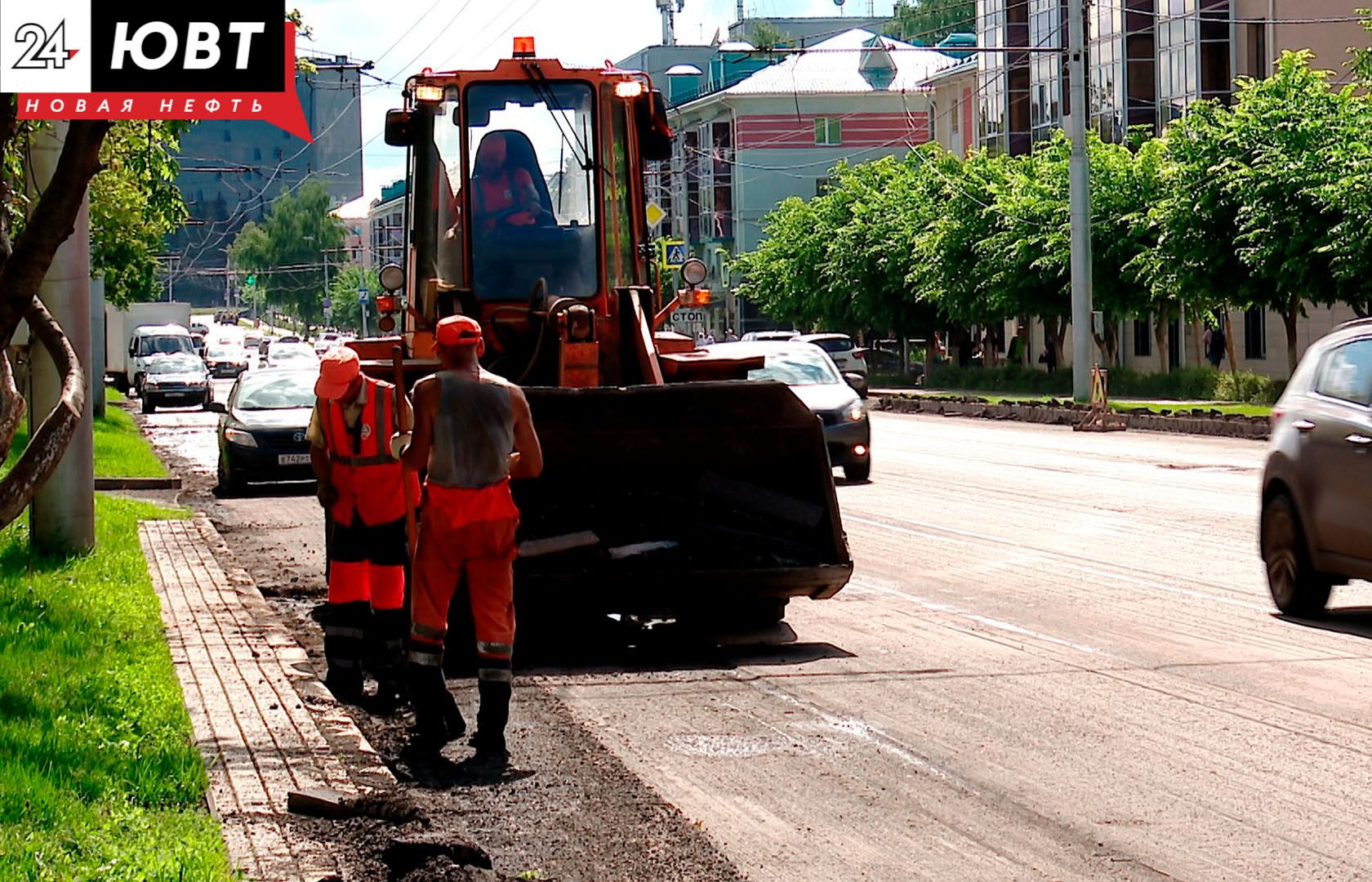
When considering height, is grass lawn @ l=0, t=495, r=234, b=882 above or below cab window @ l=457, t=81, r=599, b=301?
below

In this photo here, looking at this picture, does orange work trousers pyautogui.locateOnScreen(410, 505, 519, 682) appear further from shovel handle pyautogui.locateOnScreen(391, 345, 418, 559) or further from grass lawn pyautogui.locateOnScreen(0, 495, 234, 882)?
grass lawn pyautogui.locateOnScreen(0, 495, 234, 882)

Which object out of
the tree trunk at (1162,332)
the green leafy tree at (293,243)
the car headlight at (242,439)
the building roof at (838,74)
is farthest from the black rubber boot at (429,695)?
the green leafy tree at (293,243)

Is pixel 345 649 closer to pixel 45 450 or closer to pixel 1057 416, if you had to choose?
pixel 45 450

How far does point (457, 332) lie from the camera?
8.95 metres

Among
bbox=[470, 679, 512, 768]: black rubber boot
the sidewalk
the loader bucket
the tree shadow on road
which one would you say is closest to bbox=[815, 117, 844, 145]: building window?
the sidewalk

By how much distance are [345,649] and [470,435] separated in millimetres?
1671

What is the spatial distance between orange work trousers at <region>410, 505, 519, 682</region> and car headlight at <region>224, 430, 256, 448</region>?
16963 mm

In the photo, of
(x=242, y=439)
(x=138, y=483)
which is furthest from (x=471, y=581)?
(x=138, y=483)

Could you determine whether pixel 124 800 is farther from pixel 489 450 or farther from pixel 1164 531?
pixel 1164 531

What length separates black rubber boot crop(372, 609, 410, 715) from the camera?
997 cm

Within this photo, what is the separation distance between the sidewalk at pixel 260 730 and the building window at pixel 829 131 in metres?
94.6

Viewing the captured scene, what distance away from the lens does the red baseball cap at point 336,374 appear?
983cm

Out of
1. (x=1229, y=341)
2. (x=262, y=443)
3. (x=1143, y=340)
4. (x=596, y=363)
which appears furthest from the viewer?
(x=1143, y=340)

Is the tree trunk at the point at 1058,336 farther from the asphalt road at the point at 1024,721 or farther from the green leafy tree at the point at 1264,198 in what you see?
the asphalt road at the point at 1024,721
